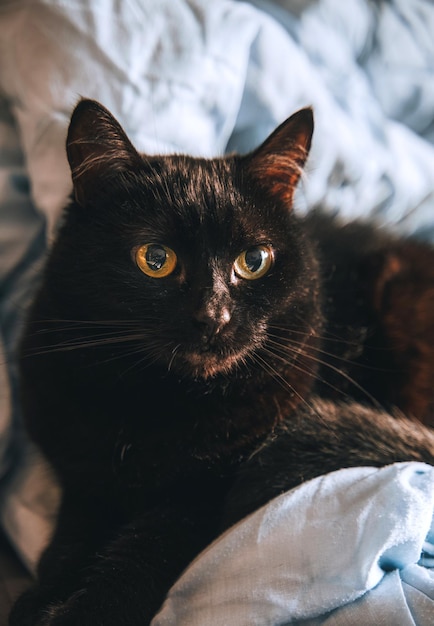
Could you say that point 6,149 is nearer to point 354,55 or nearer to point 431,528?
point 354,55

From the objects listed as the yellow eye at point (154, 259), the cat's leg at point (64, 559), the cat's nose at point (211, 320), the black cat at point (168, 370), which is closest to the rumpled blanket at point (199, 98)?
the cat's leg at point (64, 559)

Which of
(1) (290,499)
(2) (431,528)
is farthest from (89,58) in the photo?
(2) (431,528)

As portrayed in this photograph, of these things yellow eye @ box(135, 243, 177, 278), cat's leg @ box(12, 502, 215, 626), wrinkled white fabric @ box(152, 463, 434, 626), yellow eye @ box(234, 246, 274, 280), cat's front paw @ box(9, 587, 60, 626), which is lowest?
cat's front paw @ box(9, 587, 60, 626)

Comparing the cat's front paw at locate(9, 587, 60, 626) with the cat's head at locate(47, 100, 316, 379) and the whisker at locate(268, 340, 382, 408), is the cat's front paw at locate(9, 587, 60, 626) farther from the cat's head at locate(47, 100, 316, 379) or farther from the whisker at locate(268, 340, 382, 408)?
the whisker at locate(268, 340, 382, 408)

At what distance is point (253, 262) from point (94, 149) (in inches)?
10.8

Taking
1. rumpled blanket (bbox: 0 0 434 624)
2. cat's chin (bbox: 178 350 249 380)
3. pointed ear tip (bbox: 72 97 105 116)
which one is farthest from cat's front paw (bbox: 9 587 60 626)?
pointed ear tip (bbox: 72 97 105 116)

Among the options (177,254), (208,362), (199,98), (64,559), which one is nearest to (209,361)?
(208,362)

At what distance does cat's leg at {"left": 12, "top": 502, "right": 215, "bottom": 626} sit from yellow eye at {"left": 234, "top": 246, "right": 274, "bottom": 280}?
1.17ft

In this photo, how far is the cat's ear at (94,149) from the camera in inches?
33.6

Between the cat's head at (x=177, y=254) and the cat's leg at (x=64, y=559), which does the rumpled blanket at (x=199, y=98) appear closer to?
the cat's leg at (x=64, y=559)

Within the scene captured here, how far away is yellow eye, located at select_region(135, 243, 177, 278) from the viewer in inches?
33.7

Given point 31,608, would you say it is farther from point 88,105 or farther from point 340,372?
point 88,105

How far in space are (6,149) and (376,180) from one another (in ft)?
2.46

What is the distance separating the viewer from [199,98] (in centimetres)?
115
